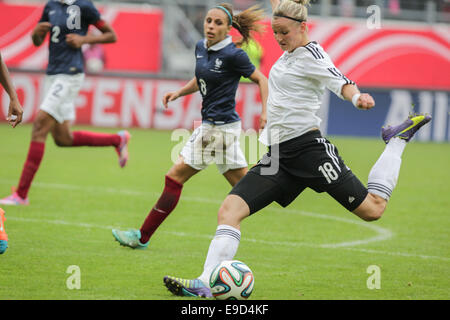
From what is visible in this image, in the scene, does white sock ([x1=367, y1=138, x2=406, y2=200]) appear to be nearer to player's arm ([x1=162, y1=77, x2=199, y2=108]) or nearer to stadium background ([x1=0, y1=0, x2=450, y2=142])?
player's arm ([x1=162, y1=77, x2=199, y2=108])

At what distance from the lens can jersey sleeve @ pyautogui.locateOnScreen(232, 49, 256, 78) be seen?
7.44 m

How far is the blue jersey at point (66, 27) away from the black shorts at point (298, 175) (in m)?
4.86

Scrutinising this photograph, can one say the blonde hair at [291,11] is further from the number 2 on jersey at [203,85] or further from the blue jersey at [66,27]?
the blue jersey at [66,27]

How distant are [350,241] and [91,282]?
3.41 metres

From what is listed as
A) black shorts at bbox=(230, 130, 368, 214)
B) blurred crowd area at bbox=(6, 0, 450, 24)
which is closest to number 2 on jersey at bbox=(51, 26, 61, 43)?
black shorts at bbox=(230, 130, 368, 214)

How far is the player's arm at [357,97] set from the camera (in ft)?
16.7

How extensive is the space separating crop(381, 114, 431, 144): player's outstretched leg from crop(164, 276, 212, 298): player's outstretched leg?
6.31 feet

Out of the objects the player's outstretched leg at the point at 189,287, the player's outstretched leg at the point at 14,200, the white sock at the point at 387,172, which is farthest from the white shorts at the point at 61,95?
the white sock at the point at 387,172

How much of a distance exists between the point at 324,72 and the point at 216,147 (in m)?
2.15

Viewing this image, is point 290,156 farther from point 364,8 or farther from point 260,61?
point 364,8

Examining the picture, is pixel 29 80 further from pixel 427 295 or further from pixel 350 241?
pixel 427 295

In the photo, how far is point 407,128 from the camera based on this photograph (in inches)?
248

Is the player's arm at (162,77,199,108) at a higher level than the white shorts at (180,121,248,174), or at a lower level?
higher
